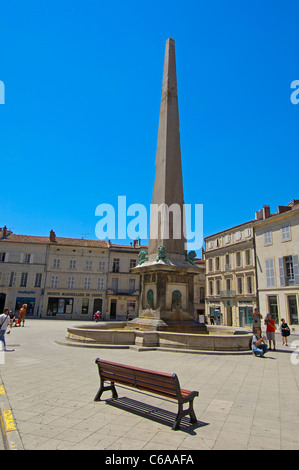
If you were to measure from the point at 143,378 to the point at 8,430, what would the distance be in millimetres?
1563

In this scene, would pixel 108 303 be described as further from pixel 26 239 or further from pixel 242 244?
pixel 242 244

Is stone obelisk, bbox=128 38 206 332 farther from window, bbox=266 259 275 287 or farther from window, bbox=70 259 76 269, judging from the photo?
window, bbox=70 259 76 269

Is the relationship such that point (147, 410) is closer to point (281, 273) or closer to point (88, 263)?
point (281, 273)

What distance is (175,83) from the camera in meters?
12.7

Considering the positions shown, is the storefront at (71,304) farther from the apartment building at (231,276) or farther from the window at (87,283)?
the apartment building at (231,276)

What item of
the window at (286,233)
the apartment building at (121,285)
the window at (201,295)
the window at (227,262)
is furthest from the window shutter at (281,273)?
the apartment building at (121,285)

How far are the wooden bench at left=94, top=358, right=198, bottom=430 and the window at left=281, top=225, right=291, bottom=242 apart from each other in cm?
2283

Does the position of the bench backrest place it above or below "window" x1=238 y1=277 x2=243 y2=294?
below

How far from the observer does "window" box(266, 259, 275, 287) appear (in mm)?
25062

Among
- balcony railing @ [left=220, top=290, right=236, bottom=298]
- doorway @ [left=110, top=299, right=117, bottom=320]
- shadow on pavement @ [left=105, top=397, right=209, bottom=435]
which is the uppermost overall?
balcony railing @ [left=220, top=290, right=236, bottom=298]

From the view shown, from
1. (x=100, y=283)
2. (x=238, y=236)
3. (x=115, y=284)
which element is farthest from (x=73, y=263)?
(x=238, y=236)

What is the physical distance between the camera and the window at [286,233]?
23.9m

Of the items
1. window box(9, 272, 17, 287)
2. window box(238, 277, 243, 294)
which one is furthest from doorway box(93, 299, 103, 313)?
window box(238, 277, 243, 294)

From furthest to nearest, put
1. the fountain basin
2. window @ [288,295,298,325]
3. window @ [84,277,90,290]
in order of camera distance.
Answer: window @ [84,277,90,290], window @ [288,295,298,325], the fountain basin
